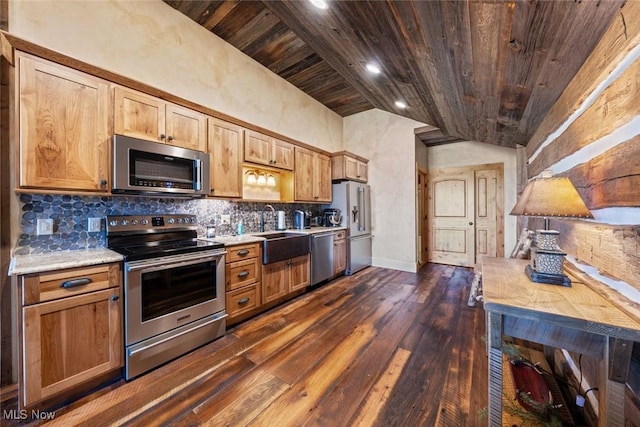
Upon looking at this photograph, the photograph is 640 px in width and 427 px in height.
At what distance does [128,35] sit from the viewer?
229 centimetres

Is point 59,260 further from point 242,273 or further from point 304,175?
point 304,175

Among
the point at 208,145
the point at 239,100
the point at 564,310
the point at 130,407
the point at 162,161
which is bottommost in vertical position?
the point at 130,407

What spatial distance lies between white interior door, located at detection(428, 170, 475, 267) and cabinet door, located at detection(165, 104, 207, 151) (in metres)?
4.67

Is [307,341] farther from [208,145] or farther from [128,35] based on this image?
[128,35]

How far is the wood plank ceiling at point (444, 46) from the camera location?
1190 mm

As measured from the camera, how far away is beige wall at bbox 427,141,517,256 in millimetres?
4496

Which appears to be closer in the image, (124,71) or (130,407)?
(130,407)

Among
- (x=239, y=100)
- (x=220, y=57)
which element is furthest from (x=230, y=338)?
(x=220, y=57)

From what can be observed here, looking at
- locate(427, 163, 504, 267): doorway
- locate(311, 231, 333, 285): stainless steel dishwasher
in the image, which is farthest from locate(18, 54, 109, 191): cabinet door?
locate(427, 163, 504, 267): doorway

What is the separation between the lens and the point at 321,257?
3.68 m

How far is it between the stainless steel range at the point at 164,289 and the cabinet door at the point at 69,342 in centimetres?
9

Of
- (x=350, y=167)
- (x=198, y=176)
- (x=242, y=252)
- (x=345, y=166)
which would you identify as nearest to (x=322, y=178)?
(x=345, y=166)

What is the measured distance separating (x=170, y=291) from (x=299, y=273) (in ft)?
5.41

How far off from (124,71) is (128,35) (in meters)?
0.37
